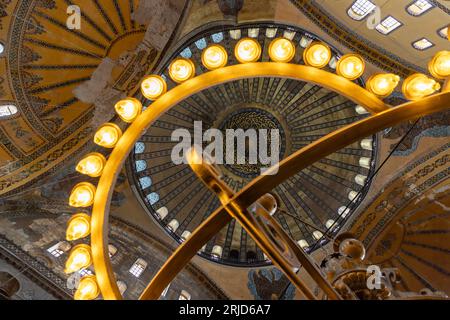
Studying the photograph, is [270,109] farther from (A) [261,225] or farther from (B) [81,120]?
(A) [261,225]

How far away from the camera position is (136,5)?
7648mm

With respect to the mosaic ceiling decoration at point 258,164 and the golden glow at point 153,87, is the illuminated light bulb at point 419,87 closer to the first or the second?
the golden glow at point 153,87

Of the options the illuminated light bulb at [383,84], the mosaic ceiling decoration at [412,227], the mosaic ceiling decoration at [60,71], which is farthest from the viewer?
the mosaic ceiling decoration at [412,227]

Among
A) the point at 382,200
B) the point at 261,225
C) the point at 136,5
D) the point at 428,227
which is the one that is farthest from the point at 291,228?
the point at 261,225

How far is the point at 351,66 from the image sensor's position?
3006 millimetres

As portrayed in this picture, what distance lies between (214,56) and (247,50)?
0.29 m

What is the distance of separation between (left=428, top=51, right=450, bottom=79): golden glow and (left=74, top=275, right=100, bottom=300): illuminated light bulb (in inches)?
122

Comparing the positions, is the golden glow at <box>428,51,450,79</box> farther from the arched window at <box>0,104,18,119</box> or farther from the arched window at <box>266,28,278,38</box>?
the arched window at <box>0,104,18,119</box>

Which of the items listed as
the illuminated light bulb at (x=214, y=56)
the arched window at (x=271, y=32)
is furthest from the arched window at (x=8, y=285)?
the arched window at (x=271, y=32)

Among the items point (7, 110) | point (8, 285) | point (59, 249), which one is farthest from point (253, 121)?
point (8, 285)

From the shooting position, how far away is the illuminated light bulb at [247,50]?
10.3 ft

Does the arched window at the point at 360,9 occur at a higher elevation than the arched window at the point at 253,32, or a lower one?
lower

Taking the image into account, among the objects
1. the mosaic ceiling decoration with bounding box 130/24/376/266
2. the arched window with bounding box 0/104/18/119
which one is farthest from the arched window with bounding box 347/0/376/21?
the arched window with bounding box 0/104/18/119

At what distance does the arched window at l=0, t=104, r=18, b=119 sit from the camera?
7477mm
